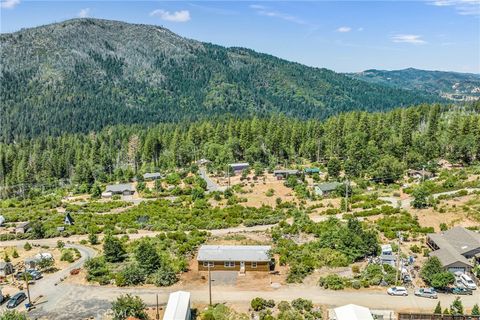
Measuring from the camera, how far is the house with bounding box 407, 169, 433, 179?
248 ft

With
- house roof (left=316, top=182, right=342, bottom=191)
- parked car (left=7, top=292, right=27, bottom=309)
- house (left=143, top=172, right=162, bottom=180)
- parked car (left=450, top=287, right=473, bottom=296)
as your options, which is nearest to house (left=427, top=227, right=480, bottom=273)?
parked car (left=450, top=287, right=473, bottom=296)

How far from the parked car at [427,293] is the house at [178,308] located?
19.7 meters

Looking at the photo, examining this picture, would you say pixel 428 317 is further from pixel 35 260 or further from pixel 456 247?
pixel 35 260

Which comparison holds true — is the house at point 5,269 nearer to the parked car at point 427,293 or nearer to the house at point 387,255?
the house at point 387,255

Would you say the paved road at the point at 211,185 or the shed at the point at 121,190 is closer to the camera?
the paved road at the point at 211,185

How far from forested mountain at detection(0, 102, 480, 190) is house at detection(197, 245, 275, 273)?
131ft

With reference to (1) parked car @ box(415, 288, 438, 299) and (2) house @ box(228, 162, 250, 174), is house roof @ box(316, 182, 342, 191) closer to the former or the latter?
(2) house @ box(228, 162, 250, 174)

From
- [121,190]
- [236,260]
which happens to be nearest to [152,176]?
[121,190]

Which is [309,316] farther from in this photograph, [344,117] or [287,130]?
[344,117]

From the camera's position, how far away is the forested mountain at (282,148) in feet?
276

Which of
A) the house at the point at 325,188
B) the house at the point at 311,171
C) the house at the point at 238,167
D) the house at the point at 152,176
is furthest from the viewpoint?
the house at the point at 152,176

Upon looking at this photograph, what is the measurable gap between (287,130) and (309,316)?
73718 millimetres

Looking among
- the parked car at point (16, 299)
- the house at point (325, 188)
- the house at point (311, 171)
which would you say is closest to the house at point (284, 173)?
the house at point (311, 171)

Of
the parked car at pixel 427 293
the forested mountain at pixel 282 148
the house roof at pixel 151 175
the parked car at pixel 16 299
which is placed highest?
the forested mountain at pixel 282 148
